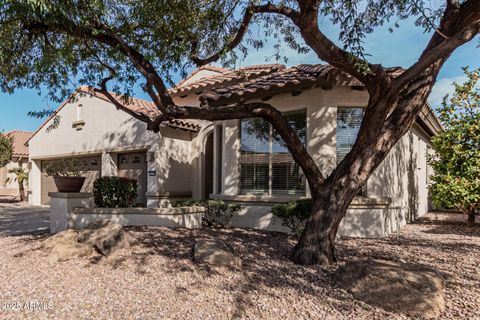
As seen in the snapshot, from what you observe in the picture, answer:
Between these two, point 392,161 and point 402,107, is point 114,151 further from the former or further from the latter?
point 402,107

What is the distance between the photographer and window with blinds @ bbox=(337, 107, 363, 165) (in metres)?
8.62

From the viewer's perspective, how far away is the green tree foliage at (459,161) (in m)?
9.28

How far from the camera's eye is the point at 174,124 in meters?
12.2

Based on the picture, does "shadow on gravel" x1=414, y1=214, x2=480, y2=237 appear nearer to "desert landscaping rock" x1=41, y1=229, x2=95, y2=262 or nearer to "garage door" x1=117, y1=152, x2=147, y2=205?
"desert landscaping rock" x1=41, y1=229, x2=95, y2=262

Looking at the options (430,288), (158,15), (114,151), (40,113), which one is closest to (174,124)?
(114,151)

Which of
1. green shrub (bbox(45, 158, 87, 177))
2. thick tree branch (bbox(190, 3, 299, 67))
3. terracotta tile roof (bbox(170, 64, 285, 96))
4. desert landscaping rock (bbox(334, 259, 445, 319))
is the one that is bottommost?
desert landscaping rock (bbox(334, 259, 445, 319))

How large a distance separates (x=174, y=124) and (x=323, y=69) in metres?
6.22

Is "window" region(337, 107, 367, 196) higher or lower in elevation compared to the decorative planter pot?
higher

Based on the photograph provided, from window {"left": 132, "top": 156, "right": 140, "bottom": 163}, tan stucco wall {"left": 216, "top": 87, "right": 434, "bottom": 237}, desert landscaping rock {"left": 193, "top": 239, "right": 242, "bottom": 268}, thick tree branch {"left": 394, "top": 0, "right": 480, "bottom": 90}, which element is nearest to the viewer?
thick tree branch {"left": 394, "top": 0, "right": 480, "bottom": 90}

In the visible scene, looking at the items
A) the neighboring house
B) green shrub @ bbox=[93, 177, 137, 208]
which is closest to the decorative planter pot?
green shrub @ bbox=[93, 177, 137, 208]

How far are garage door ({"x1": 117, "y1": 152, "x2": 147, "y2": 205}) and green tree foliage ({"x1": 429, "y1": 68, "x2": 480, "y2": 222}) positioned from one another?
10314mm

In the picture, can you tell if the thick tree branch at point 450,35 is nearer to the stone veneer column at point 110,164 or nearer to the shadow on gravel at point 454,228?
the shadow on gravel at point 454,228

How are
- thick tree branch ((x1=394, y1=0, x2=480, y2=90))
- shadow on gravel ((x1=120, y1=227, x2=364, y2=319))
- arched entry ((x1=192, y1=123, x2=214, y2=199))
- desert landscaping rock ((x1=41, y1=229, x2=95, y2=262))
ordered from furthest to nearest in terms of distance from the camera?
arched entry ((x1=192, y1=123, x2=214, y2=199))
desert landscaping rock ((x1=41, y1=229, x2=95, y2=262))
thick tree branch ((x1=394, y1=0, x2=480, y2=90))
shadow on gravel ((x1=120, y1=227, x2=364, y2=319))

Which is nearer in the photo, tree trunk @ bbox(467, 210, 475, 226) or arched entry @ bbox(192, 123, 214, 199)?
tree trunk @ bbox(467, 210, 475, 226)
